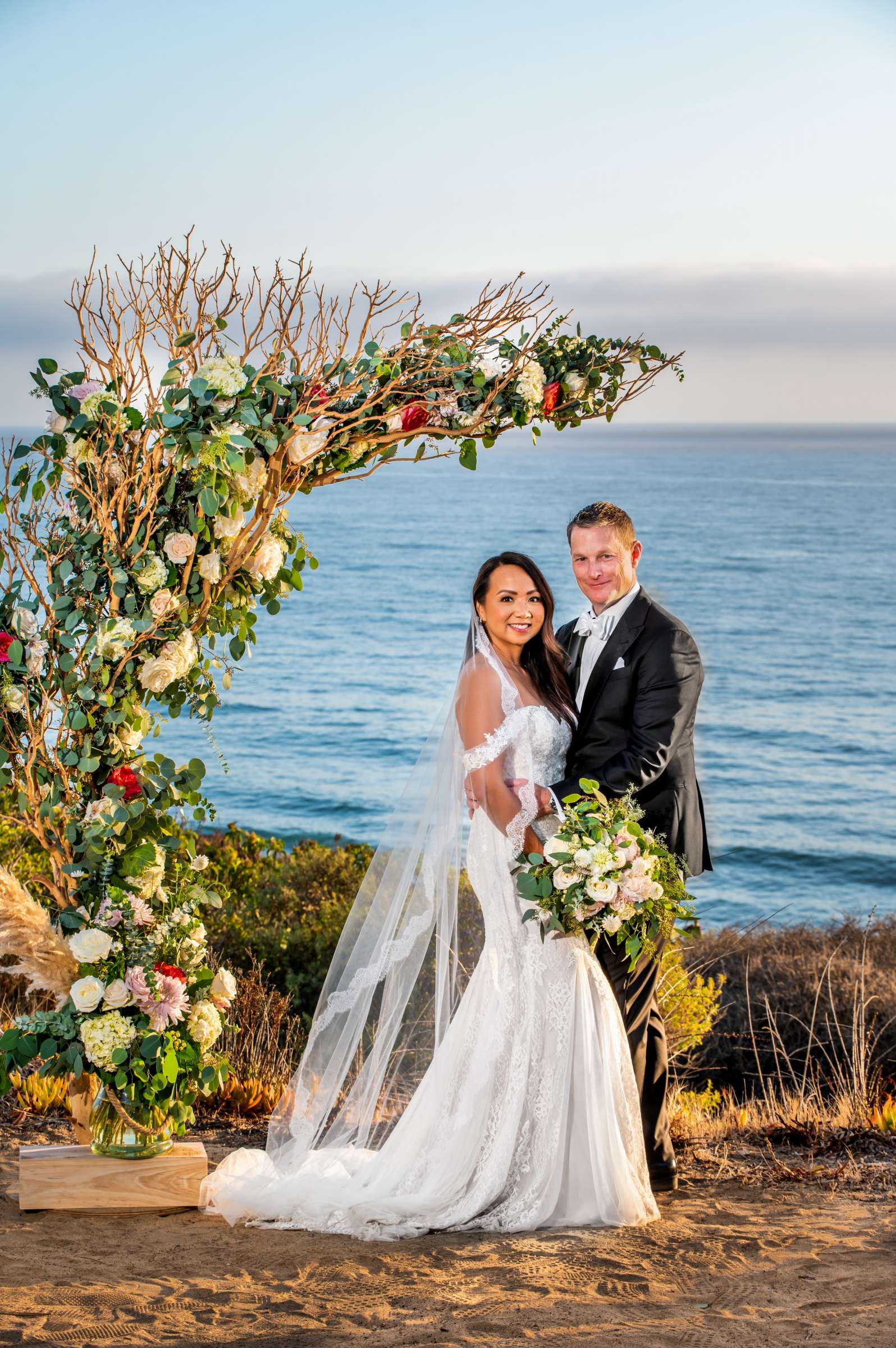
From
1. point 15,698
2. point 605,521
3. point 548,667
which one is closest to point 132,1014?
point 15,698

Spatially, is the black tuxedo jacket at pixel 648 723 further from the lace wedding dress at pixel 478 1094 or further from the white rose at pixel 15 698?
the white rose at pixel 15 698

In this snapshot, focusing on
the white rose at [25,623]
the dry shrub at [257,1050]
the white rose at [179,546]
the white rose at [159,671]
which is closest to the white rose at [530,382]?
the white rose at [179,546]

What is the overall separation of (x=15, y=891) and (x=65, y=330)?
2492 millimetres

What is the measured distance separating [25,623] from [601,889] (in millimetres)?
2388

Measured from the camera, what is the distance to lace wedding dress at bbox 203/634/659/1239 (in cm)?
443

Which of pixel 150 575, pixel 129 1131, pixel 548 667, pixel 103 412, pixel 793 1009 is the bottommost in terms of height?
pixel 793 1009

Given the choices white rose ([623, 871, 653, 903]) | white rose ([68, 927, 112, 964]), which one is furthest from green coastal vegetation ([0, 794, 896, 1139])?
white rose ([623, 871, 653, 903])

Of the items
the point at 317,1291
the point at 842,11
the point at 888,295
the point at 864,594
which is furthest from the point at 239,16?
the point at 888,295

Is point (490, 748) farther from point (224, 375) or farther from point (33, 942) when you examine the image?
point (33, 942)

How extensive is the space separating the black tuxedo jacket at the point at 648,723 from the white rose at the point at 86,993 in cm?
192

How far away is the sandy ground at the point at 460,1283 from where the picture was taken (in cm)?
364

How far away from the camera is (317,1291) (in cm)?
393

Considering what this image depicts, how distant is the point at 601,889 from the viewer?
167 inches

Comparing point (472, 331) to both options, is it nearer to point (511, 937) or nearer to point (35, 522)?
point (35, 522)
